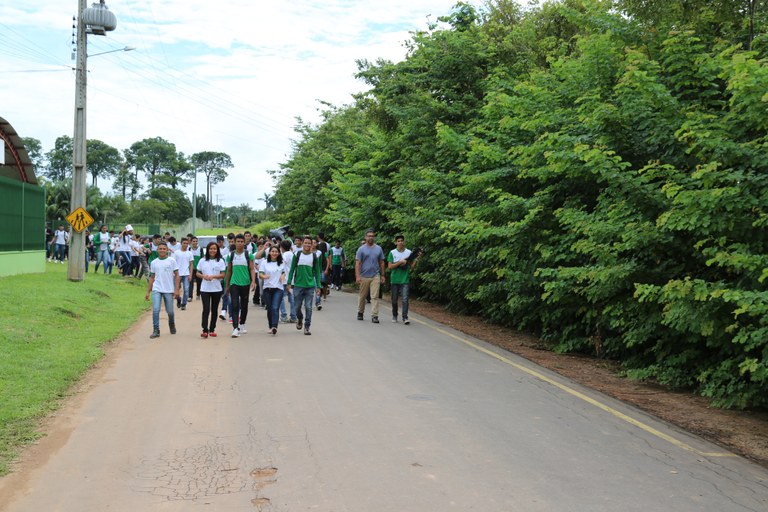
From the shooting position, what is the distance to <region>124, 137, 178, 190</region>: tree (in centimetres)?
13888

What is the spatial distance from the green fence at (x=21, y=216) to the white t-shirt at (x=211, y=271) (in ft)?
38.0

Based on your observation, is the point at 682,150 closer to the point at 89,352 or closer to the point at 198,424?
the point at 198,424

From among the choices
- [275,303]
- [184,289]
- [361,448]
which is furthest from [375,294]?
[361,448]

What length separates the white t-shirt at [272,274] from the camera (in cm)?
1372

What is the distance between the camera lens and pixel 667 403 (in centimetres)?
881

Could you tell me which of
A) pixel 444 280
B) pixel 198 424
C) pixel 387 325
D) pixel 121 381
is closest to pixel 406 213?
pixel 444 280

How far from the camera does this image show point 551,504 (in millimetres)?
5031

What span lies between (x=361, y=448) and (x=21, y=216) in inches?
817

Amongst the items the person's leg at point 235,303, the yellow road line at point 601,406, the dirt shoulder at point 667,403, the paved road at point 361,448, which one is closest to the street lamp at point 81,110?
the person's leg at point 235,303

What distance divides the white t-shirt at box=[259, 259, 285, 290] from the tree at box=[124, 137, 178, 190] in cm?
13068

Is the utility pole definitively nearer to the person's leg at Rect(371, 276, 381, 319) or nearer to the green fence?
the green fence

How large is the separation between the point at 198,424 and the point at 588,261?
7276mm

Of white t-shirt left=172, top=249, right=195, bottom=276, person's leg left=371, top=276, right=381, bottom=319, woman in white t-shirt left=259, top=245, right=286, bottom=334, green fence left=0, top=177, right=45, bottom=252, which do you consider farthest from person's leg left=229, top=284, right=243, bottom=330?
green fence left=0, top=177, right=45, bottom=252

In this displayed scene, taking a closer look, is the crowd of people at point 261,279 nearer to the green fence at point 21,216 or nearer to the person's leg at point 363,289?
the person's leg at point 363,289
